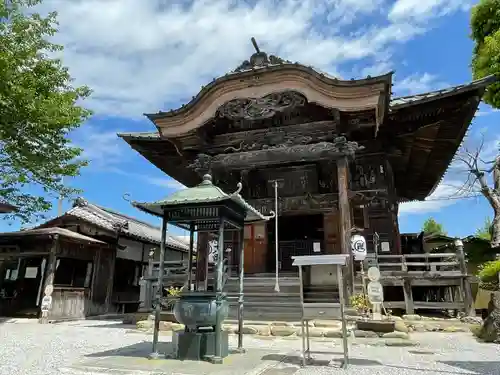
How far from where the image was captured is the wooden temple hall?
37.9 ft

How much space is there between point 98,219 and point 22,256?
391 cm

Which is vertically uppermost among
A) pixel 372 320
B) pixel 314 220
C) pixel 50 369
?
pixel 314 220

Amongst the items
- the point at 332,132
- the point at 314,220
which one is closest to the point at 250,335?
the point at 332,132

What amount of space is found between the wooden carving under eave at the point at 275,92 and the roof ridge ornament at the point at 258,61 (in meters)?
0.61

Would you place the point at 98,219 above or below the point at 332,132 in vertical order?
below

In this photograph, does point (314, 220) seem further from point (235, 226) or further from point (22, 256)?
point (22, 256)

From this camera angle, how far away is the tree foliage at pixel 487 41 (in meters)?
12.5

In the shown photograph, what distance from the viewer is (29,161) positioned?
13.1m

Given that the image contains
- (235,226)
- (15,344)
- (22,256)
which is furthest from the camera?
(22,256)

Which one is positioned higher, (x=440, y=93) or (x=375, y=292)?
(x=440, y=93)

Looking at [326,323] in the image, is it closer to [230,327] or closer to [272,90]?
[230,327]

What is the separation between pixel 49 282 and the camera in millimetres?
14617

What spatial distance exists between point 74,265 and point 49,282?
3.25 metres

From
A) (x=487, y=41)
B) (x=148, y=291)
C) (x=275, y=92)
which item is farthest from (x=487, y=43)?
(x=148, y=291)
